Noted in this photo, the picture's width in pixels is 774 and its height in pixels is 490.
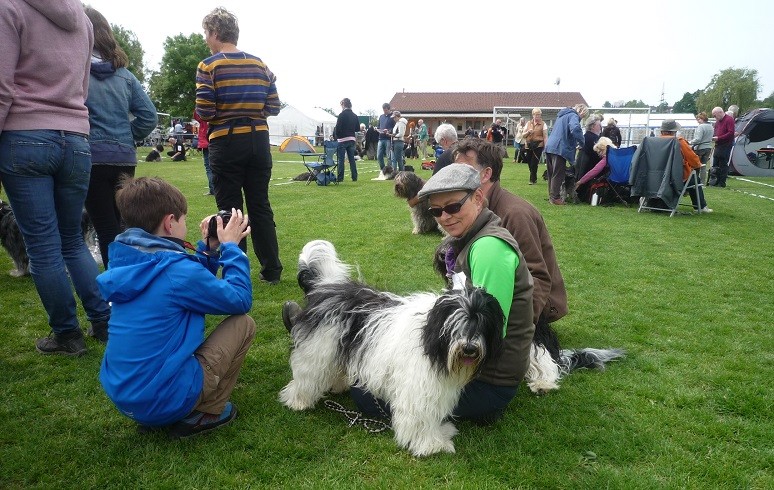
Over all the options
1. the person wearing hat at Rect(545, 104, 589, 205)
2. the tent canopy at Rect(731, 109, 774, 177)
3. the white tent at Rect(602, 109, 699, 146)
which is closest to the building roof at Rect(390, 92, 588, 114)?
the white tent at Rect(602, 109, 699, 146)

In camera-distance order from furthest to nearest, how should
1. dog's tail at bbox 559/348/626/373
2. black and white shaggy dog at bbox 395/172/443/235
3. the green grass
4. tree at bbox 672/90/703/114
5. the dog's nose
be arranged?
1. tree at bbox 672/90/703/114
2. black and white shaggy dog at bbox 395/172/443/235
3. dog's tail at bbox 559/348/626/373
4. the green grass
5. the dog's nose

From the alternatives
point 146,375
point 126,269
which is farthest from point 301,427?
point 126,269

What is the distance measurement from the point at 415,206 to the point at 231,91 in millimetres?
3646

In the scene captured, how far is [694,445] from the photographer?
8.18ft

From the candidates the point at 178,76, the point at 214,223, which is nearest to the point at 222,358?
the point at 214,223

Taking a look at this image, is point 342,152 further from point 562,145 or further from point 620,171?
point 620,171

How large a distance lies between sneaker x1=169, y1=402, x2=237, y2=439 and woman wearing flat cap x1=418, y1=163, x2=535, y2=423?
1.23 metres

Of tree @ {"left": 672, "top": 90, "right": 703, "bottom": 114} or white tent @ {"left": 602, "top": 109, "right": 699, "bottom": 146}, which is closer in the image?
white tent @ {"left": 602, "top": 109, "right": 699, "bottom": 146}

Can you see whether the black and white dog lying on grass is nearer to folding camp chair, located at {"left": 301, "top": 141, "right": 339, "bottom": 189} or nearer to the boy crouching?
the boy crouching

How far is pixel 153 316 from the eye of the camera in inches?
85.3

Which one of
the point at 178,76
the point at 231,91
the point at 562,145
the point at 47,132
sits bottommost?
the point at 562,145

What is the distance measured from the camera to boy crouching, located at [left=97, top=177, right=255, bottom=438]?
2.16 meters

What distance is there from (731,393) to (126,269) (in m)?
3.39

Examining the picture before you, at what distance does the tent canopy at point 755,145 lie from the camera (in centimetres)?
1584
